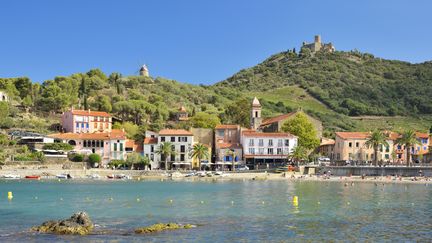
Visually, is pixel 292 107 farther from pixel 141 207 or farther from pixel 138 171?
pixel 141 207

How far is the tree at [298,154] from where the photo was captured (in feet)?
304

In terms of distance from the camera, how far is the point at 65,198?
53719 millimetres

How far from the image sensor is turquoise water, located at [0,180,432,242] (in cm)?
3019

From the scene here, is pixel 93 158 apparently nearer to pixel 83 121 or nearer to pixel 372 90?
pixel 83 121

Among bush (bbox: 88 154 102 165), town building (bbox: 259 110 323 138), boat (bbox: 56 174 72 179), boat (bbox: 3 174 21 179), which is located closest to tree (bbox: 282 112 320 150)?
town building (bbox: 259 110 323 138)

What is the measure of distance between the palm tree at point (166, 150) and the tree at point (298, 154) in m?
21.4

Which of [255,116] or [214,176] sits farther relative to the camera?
[255,116]

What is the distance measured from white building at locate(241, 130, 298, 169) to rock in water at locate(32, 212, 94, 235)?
68212 millimetres

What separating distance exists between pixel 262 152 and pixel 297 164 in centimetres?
720

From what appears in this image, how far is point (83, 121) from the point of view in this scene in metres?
109

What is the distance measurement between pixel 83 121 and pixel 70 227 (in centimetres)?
8080

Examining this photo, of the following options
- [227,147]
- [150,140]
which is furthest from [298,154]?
[150,140]

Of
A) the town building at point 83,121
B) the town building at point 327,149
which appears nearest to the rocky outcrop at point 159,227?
the town building at point 327,149

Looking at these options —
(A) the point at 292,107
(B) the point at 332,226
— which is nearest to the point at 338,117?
(A) the point at 292,107
